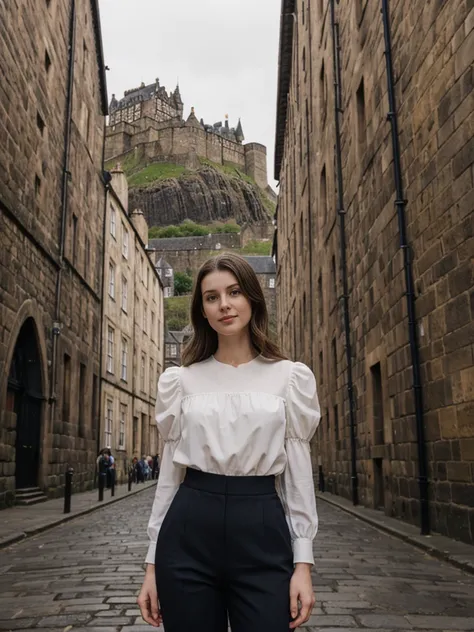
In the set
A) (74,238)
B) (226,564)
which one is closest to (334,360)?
(74,238)

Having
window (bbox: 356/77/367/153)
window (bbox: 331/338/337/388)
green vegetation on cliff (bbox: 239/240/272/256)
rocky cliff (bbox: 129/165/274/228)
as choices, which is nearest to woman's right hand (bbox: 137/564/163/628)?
window (bbox: 356/77/367/153)

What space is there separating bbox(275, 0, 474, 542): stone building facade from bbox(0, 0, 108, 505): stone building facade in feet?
23.7

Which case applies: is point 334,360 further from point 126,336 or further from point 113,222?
point 126,336

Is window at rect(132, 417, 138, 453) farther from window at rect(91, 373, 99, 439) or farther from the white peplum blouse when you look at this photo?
the white peplum blouse

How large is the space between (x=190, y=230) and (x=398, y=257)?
92.5 m

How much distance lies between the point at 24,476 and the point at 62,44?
11826mm

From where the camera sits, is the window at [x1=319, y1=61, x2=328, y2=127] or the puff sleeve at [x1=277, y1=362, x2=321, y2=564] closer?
the puff sleeve at [x1=277, y1=362, x2=321, y2=564]

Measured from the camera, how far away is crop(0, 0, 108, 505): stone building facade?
13.8 metres

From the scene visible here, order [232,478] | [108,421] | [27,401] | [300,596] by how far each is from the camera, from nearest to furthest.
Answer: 1. [300,596]
2. [232,478]
3. [27,401]
4. [108,421]

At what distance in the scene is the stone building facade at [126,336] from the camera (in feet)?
86.1

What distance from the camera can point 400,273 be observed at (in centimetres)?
1065

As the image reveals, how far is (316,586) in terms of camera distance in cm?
596

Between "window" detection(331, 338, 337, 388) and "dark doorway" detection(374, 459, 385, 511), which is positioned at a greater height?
"window" detection(331, 338, 337, 388)

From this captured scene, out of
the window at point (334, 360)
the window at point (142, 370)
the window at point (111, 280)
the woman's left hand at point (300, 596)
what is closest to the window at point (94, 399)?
the window at point (111, 280)
